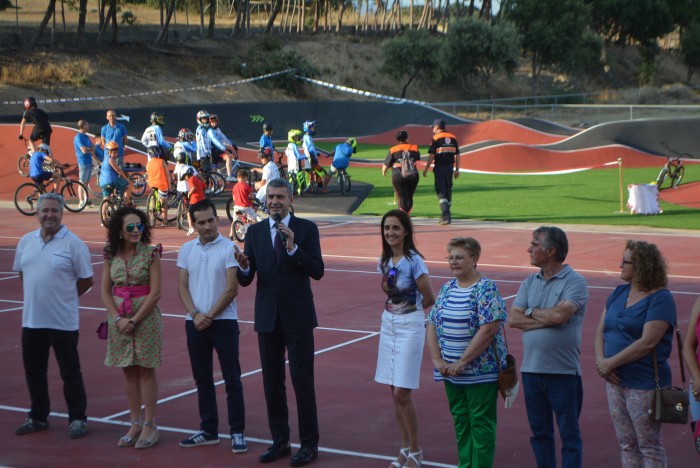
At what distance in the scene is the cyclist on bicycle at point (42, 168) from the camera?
83.3ft

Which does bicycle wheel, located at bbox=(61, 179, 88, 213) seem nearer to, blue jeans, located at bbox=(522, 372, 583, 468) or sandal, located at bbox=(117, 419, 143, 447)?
sandal, located at bbox=(117, 419, 143, 447)

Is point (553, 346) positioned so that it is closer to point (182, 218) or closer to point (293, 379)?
point (293, 379)

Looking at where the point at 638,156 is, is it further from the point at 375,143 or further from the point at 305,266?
the point at 305,266

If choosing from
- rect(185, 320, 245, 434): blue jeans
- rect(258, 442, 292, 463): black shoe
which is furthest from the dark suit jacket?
rect(258, 442, 292, 463): black shoe

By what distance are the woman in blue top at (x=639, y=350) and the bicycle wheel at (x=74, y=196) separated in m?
21.8

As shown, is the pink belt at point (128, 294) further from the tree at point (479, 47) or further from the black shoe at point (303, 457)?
the tree at point (479, 47)

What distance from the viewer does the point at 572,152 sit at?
36.6 metres

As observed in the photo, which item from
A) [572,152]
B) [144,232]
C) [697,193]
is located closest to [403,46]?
[572,152]

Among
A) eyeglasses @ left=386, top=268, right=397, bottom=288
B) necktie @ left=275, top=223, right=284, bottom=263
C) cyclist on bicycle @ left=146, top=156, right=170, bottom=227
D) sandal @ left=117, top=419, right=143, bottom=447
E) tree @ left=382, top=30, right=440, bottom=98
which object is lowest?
sandal @ left=117, top=419, right=143, bottom=447

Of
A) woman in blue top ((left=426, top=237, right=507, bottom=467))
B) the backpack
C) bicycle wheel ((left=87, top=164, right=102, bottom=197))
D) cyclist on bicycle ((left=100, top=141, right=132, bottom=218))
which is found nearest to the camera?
woman in blue top ((left=426, top=237, right=507, bottom=467))

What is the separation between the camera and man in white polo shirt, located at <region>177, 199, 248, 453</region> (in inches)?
309

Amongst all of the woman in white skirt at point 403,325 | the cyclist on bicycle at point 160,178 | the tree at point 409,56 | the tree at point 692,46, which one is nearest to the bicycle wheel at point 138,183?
the cyclist on bicycle at point 160,178

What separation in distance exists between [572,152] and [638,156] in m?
2.42

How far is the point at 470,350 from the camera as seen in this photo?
257 inches
